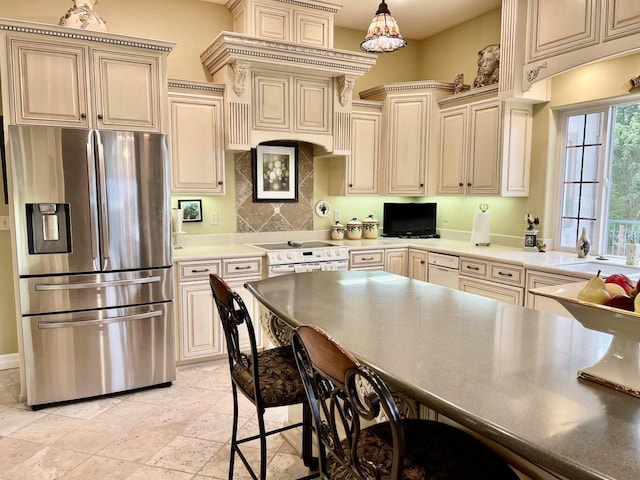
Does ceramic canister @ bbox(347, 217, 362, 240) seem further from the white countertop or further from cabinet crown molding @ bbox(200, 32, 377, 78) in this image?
cabinet crown molding @ bbox(200, 32, 377, 78)

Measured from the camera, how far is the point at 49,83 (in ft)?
9.70

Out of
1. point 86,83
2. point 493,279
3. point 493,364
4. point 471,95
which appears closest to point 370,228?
point 493,279

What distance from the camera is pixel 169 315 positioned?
10.7 ft

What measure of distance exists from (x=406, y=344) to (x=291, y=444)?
1424 millimetres

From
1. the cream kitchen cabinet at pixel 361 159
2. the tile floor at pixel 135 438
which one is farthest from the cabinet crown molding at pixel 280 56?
the tile floor at pixel 135 438

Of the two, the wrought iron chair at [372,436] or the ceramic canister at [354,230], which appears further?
the ceramic canister at [354,230]

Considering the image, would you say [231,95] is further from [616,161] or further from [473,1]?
[616,161]

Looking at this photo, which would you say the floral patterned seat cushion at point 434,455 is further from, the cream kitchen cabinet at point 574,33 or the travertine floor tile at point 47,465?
the cream kitchen cabinet at point 574,33

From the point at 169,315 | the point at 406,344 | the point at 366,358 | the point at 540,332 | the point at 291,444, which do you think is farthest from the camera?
the point at 169,315

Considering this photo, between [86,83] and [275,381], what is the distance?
245 cm

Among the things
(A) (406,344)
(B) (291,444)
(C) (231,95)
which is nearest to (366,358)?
(A) (406,344)

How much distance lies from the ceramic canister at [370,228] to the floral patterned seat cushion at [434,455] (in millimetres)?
3440

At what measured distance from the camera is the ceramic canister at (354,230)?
464 cm

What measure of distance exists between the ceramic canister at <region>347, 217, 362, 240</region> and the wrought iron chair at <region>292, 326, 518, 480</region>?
131 inches
